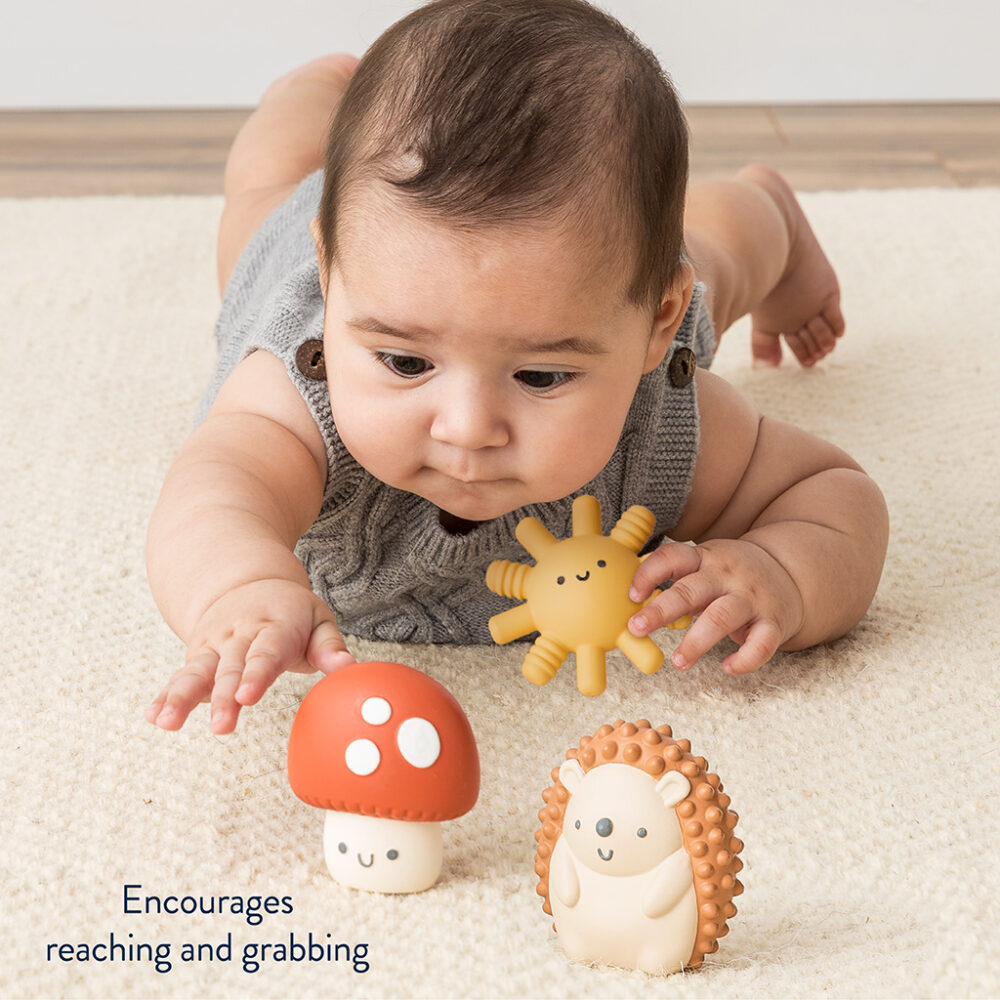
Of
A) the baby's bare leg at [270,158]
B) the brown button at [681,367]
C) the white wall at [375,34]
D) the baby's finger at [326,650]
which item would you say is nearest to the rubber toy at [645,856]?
the baby's finger at [326,650]

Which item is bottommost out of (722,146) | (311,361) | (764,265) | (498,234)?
(722,146)

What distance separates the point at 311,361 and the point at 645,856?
14.5 inches

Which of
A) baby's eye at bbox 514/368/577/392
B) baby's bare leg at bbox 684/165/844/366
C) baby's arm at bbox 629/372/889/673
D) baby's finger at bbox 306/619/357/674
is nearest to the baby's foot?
baby's bare leg at bbox 684/165/844/366

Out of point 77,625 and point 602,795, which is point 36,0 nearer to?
point 77,625

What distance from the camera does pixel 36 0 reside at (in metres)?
2.02

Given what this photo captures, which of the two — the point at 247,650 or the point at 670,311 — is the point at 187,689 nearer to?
the point at 247,650

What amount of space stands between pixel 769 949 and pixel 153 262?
3.46 feet

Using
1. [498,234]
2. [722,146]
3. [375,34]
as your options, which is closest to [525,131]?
[498,234]

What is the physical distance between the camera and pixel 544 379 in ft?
2.02

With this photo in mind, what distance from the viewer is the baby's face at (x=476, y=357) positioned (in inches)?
22.6

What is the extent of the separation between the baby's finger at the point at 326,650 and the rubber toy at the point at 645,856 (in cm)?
11

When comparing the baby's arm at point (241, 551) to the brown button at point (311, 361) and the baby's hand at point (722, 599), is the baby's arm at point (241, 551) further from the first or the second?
the baby's hand at point (722, 599)

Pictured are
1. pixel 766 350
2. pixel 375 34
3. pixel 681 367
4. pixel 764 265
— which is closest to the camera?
pixel 681 367

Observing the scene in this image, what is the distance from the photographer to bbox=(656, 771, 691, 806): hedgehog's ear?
475mm
